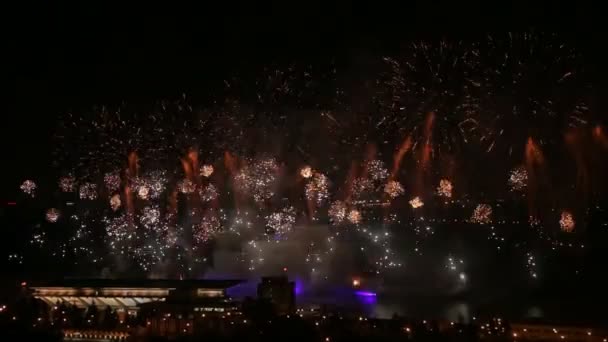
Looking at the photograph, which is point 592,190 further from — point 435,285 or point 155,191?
point 155,191

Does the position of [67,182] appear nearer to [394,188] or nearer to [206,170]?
[206,170]

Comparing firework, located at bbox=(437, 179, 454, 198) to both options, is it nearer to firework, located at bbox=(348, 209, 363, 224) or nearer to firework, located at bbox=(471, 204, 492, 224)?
firework, located at bbox=(471, 204, 492, 224)

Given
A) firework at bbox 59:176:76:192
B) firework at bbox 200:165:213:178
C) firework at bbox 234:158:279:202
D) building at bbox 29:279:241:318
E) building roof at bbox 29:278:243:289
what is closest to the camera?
building at bbox 29:279:241:318

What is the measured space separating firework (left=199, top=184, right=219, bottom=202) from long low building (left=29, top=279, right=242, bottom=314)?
6.95m

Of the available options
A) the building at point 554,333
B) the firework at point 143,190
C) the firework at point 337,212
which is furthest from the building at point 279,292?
the firework at point 143,190

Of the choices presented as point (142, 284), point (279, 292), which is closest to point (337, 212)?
point (279, 292)

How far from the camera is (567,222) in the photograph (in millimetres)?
18609

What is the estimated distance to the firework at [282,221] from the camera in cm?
2269

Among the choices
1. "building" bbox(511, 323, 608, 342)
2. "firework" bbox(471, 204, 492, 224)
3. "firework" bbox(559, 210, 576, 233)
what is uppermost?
"firework" bbox(471, 204, 492, 224)

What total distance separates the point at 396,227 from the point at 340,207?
2.08m

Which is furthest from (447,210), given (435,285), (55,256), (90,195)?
(55,256)

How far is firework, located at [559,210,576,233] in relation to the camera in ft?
61.0

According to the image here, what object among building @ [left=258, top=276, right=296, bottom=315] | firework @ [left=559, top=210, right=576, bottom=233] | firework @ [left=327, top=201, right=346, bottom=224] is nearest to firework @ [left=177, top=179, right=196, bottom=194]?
firework @ [left=327, top=201, right=346, bottom=224]

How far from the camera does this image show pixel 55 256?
923 inches
